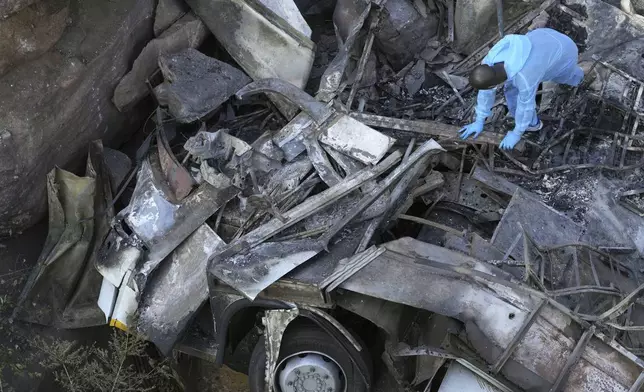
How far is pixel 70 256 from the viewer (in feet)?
18.1

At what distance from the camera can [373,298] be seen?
15.6ft

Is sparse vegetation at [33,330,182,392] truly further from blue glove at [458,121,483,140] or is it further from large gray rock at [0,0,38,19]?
blue glove at [458,121,483,140]

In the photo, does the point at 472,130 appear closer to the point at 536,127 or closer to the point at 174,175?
the point at 536,127

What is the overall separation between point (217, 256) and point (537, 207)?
2.66m

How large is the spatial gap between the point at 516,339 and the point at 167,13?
4.27 metres

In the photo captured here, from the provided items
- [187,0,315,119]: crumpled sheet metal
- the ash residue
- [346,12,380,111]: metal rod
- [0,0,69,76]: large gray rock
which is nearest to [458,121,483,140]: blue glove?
the ash residue

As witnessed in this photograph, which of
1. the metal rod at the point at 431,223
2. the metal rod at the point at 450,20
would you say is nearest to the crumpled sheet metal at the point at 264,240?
the metal rod at the point at 431,223

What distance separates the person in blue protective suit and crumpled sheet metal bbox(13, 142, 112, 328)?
10.6 feet

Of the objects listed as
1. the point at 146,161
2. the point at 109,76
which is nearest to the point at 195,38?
the point at 109,76

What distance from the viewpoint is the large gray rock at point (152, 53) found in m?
5.89

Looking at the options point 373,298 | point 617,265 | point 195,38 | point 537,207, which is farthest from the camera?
point 195,38

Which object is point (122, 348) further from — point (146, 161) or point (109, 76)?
point (109, 76)

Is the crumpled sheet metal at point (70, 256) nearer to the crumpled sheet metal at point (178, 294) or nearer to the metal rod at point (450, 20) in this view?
the crumpled sheet metal at point (178, 294)

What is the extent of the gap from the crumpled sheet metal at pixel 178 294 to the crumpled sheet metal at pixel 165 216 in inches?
4.0
